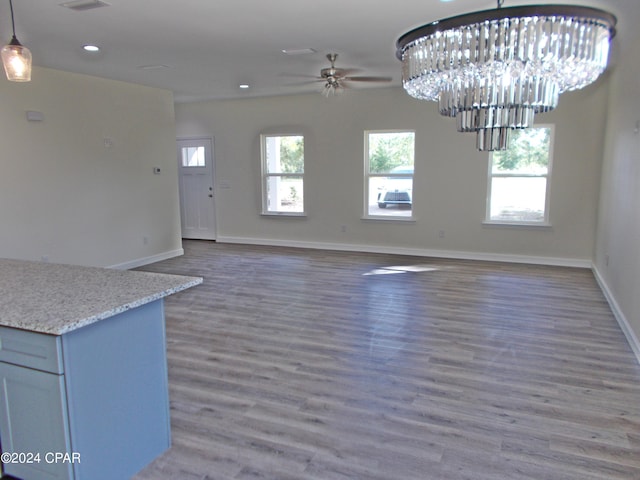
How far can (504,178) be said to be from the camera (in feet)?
22.0

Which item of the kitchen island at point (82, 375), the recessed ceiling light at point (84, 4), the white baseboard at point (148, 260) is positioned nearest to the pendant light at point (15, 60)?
the recessed ceiling light at point (84, 4)

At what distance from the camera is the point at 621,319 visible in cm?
407

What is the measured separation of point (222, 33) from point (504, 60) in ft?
10.3

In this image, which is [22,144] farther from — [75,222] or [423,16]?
[423,16]

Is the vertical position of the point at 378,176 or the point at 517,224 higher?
the point at 378,176

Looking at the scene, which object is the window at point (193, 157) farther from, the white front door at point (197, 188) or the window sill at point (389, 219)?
the window sill at point (389, 219)

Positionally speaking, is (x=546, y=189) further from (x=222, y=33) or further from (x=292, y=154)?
(x=222, y=33)

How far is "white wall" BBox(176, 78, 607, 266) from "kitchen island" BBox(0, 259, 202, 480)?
18.2ft

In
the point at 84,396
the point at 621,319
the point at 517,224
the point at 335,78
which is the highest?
the point at 335,78

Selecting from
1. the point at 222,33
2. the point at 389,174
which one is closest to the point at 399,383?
the point at 222,33

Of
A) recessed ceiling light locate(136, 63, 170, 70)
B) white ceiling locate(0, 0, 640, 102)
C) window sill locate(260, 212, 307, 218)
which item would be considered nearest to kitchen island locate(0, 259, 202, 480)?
white ceiling locate(0, 0, 640, 102)

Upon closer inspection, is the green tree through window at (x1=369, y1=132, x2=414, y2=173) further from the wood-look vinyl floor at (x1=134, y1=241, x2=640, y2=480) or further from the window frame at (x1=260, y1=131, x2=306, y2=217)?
the wood-look vinyl floor at (x1=134, y1=241, x2=640, y2=480)

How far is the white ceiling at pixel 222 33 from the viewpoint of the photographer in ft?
11.2

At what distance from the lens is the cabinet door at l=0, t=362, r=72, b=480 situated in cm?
182
